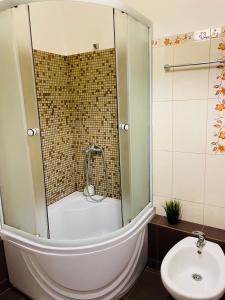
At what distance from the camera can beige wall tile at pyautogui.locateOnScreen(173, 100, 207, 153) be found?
173 cm

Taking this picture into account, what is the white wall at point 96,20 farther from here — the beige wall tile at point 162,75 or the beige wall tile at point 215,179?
the beige wall tile at point 215,179

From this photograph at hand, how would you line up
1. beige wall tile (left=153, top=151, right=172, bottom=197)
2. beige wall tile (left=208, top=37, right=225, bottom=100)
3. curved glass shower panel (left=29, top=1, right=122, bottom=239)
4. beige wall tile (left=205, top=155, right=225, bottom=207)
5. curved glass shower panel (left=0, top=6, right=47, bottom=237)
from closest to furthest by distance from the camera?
curved glass shower panel (left=0, top=6, right=47, bottom=237) → beige wall tile (left=208, top=37, right=225, bottom=100) → beige wall tile (left=205, top=155, right=225, bottom=207) → beige wall tile (left=153, top=151, right=172, bottom=197) → curved glass shower panel (left=29, top=1, right=122, bottom=239)

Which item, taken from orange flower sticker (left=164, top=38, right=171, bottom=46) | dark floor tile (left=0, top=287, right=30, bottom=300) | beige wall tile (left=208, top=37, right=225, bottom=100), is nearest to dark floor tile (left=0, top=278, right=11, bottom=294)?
dark floor tile (left=0, top=287, right=30, bottom=300)

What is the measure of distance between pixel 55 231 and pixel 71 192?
545 millimetres

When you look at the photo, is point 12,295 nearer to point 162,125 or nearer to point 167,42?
point 162,125

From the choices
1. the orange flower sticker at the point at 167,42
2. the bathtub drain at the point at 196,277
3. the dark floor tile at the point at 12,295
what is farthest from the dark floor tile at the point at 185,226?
the orange flower sticker at the point at 167,42

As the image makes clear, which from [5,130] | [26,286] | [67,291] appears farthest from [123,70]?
[26,286]

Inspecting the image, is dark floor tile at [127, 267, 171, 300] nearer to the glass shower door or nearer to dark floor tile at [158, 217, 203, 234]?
dark floor tile at [158, 217, 203, 234]

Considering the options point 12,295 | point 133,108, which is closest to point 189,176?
point 133,108

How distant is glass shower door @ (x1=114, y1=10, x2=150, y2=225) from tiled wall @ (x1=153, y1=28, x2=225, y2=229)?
97mm

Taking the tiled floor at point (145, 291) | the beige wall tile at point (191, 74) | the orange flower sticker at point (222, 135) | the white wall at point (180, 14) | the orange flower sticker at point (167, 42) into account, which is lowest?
the tiled floor at point (145, 291)

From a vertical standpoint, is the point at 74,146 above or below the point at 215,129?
below

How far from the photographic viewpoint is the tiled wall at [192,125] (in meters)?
1.66

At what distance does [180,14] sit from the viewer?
1.68 meters
